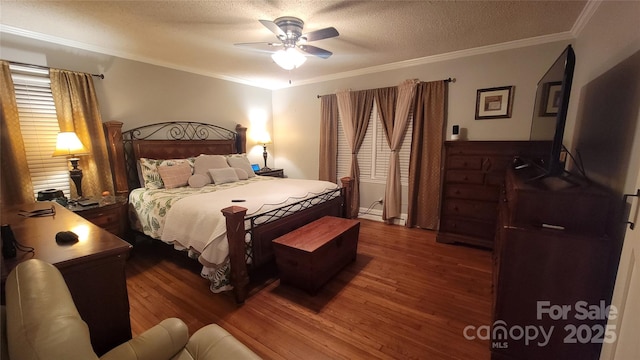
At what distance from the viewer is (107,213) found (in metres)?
2.68

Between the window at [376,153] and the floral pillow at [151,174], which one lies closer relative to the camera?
the floral pillow at [151,174]

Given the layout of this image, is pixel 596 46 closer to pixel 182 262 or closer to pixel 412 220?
pixel 412 220

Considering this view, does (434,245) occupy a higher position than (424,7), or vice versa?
(424,7)

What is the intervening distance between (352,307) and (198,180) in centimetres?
249

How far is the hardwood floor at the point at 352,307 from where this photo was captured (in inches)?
67.3

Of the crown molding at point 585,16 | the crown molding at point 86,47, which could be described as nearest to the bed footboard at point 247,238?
the crown molding at point 86,47

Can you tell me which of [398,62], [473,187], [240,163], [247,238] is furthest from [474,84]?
[240,163]

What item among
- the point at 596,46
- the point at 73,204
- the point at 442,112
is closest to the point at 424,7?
the point at 596,46

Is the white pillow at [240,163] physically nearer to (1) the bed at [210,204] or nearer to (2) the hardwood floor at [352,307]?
(1) the bed at [210,204]

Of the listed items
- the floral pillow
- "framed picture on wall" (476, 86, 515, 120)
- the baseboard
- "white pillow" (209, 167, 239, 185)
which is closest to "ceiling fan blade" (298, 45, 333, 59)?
"white pillow" (209, 167, 239, 185)

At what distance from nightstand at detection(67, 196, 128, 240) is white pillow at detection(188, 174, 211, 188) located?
0.73 m

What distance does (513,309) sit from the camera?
1476mm

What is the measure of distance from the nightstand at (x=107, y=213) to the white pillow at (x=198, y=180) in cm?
73

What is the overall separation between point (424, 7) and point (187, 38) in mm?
2444
